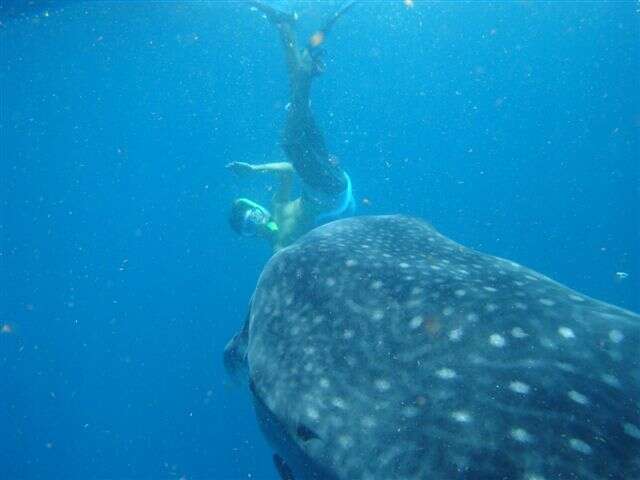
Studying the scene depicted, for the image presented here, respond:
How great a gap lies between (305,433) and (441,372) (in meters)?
0.75

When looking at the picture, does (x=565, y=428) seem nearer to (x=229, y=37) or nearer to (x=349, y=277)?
(x=349, y=277)

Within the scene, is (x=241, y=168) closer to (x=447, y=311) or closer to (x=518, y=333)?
(x=447, y=311)

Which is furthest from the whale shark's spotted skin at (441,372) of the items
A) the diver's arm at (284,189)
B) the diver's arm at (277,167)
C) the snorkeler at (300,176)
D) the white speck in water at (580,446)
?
the diver's arm at (284,189)

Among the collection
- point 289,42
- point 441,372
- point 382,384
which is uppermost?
point 289,42

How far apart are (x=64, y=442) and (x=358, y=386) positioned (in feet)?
123

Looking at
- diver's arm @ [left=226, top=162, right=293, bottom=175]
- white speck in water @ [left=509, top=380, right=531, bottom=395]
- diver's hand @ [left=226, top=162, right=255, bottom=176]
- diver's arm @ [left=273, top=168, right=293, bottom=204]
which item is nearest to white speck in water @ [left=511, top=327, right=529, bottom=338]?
white speck in water @ [left=509, top=380, right=531, bottom=395]

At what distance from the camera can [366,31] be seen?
2130 inches

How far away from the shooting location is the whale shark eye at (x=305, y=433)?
2.37 m

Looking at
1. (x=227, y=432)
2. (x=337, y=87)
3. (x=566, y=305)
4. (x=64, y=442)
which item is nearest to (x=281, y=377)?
(x=566, y=305)

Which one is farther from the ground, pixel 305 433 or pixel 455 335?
pixel 455 335

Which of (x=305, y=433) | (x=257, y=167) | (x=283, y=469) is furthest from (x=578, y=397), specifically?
(x=257, y=167)

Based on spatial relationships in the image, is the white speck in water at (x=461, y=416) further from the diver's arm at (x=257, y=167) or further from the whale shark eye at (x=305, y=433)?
the diver's arm at (x=257, y=167)

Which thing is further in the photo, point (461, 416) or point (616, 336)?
point (616, 336)

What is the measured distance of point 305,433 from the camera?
2402mm
